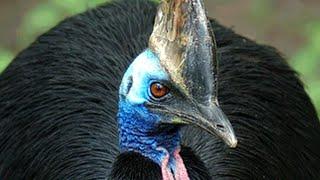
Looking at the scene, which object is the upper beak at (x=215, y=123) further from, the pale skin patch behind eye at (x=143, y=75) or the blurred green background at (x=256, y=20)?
the blurred green background at (x=256, y=20)

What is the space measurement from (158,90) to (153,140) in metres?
0.16

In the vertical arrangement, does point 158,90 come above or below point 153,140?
above

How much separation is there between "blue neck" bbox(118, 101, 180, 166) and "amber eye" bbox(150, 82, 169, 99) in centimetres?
6

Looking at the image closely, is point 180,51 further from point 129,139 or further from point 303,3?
point 303,3

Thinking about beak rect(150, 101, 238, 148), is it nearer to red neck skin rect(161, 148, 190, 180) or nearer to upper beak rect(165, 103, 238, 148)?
upper beak rect(165, 103, 238, 148)

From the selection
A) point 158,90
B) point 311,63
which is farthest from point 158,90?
point 311,63

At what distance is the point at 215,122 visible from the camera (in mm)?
2635

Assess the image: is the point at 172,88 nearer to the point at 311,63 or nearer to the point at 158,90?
the point at 158,90

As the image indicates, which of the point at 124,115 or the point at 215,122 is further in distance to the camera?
the point at 124,115

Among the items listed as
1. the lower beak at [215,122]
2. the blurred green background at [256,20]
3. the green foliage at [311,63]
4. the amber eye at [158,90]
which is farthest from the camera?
the blurred green background at [256,20]

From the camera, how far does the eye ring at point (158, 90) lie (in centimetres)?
274

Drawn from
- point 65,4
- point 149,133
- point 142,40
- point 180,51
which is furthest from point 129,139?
point 65,4

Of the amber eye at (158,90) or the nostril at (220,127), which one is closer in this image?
the nostril at (220,127)

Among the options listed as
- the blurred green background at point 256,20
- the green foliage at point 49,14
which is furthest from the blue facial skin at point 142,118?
the blurred green background at point 256,20
